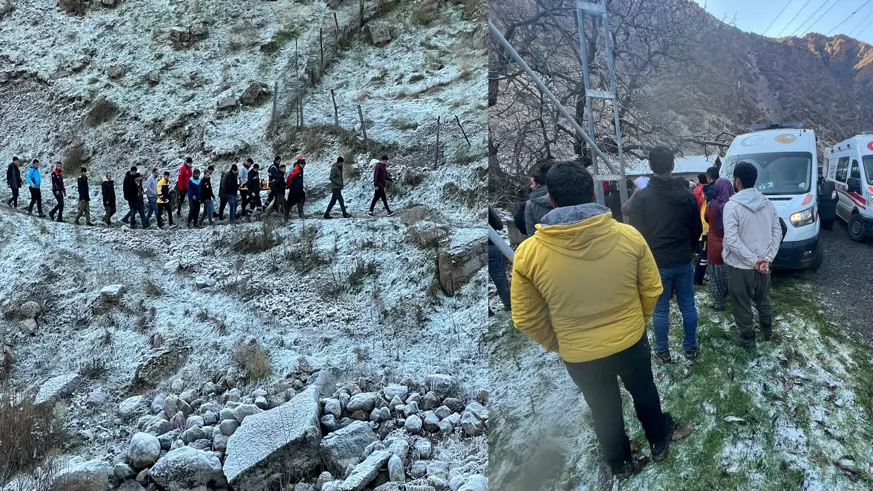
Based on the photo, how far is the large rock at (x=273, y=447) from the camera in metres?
4.89

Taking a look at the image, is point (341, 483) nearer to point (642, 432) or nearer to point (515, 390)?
point (515, 390)

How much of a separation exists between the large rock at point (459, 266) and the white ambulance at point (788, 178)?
6608 millimetres

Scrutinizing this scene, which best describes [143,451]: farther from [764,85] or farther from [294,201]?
[294,201]

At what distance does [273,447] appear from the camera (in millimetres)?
4996

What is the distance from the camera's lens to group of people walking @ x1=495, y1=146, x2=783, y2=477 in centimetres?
205

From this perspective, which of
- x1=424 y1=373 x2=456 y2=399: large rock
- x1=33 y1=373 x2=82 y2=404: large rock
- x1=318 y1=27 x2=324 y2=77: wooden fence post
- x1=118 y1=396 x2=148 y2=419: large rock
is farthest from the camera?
x1=318 y1=27 x2=324 y2=77: wooden fence post

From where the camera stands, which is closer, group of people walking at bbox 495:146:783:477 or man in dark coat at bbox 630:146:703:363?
group of people walking at bbox 495:146:783:477

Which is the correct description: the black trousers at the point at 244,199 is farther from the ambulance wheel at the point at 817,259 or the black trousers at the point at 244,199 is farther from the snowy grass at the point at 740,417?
the ambulance wheel at the point at 817,259

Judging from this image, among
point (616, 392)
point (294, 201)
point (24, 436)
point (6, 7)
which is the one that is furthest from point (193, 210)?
point (6, 7)

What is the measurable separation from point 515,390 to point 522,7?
176cm

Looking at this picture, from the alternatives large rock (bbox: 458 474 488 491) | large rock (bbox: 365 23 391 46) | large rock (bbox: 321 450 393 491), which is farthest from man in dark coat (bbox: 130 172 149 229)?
large rock (bbox: 458 474 488 491)

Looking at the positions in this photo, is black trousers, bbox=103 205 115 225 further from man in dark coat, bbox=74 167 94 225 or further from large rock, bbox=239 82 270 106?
large rock, bbox=239 82 270 106

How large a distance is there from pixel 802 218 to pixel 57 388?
8.19m

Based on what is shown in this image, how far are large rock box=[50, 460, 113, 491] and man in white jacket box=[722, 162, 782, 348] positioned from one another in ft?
17.3
